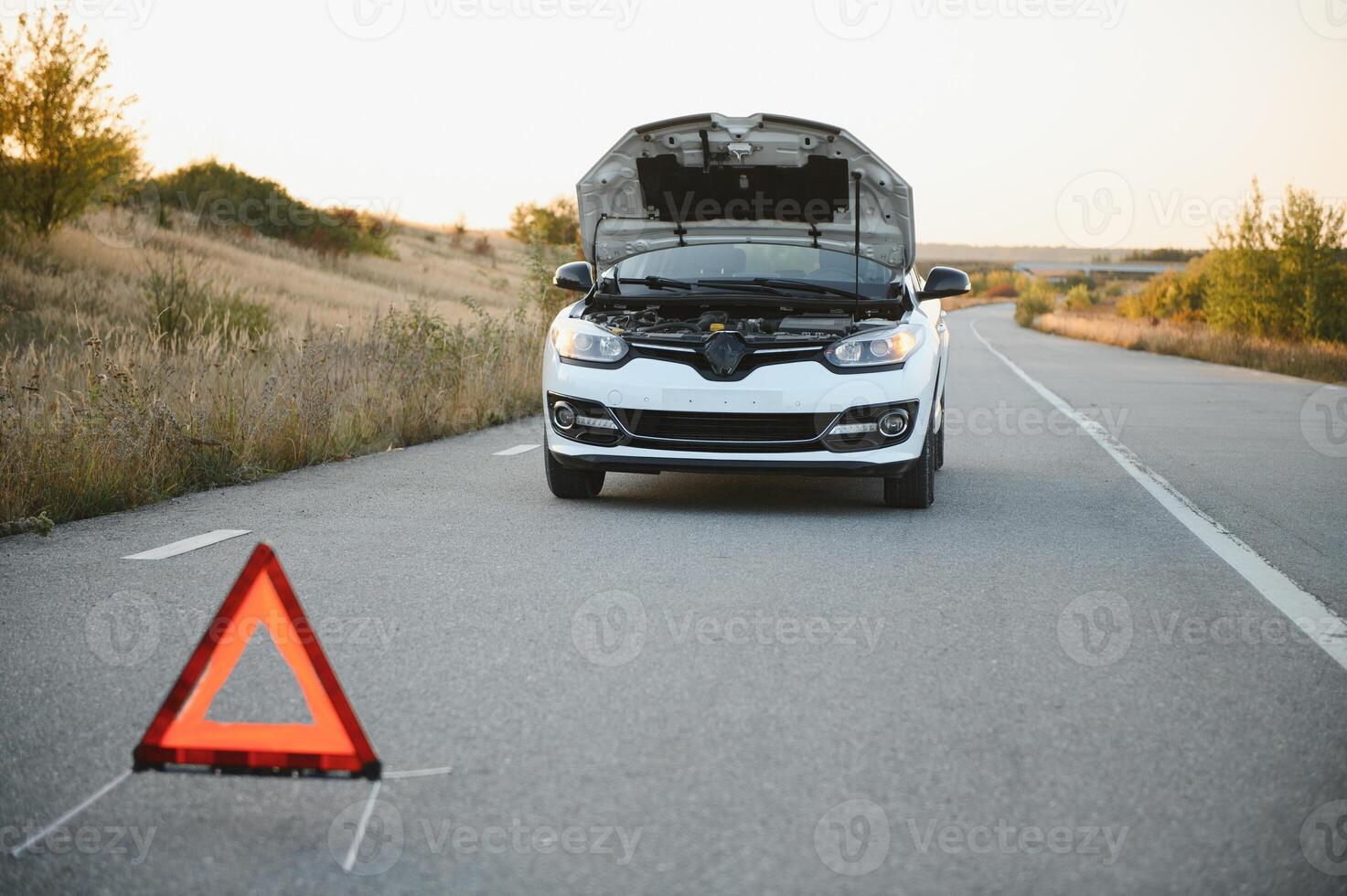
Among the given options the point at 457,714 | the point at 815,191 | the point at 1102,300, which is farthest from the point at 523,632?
the point at 1102,300

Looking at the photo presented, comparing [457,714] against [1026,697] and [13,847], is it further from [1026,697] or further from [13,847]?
[1026,697]

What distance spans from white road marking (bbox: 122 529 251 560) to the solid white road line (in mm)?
4581

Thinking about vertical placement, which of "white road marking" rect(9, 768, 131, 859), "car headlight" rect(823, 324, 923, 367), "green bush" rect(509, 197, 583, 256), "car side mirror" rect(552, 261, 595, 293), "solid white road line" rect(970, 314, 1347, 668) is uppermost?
"green bush" rect(509, 197, 583, 256)

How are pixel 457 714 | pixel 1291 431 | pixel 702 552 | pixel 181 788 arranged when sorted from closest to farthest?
pixel 181 788, pixel 457 714, pixel 702 552, pixel 1291 431

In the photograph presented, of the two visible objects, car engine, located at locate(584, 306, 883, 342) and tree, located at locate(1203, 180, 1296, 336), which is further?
tree, located at locate(1203, 180, 1296, 336)

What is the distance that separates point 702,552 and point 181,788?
3.27 meters

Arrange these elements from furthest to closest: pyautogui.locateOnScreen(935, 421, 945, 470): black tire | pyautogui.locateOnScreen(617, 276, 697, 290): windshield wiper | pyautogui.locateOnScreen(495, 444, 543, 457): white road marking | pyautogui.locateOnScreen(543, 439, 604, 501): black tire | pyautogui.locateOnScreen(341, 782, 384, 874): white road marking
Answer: pyautogui.locateOnScreen(495, 444, 543, 457): white road marking < pyautogui.locateOnScreen(935, 421, 945, 470): black tire < pyautogui.locateOnScreen(617, 276, 697, 290): windshield wiper < pyautogui.locateOnScreen(543, 439, 604, 501): black tire < pyautogui.locateOnScreen(341, 782, 384, 874): white road marking

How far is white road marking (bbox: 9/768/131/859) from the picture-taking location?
2734mm

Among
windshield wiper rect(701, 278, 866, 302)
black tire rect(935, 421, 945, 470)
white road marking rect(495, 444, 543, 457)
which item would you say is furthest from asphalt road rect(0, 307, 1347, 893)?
white road marking rect(495, 444, 543, 457)

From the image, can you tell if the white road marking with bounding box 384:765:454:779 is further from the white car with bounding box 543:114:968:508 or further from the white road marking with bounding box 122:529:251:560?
the white car with bounding box 543:114:968:508

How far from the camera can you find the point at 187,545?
20.0ft

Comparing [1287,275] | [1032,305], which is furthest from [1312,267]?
[1032,305]

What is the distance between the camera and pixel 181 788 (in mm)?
3100

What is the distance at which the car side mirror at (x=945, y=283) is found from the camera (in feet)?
25.9
